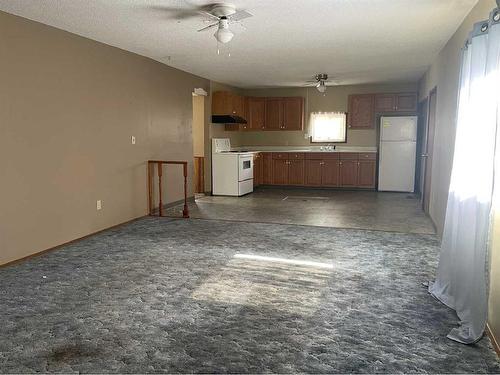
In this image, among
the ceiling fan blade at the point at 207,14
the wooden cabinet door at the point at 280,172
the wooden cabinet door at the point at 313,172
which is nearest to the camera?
the ceiling fan blade at the point at 207,14

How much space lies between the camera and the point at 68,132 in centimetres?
455

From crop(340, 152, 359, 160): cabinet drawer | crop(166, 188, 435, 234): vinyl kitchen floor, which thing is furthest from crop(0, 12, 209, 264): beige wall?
crop(340, 152, 359, 160): cabinet drawer

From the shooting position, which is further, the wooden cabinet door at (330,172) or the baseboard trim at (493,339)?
the wooden cabinet door at (330,172)

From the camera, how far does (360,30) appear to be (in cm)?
441

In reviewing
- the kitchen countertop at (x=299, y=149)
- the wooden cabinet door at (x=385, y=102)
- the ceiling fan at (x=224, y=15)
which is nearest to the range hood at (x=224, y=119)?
→ the kitchen countertop at (x=299, y=149)

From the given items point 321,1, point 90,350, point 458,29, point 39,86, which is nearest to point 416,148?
point 458,29

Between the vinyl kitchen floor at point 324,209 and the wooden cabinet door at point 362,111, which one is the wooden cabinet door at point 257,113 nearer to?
the vinyl kitchen floor at point 324,209

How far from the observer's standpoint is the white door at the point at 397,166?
28.7ft

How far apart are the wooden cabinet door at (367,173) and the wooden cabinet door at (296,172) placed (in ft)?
4.35

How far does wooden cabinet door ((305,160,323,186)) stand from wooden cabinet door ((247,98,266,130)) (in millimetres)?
1527

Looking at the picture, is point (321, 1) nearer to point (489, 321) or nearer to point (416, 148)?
point (489, 321)

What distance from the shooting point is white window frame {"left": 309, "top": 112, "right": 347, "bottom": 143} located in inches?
381

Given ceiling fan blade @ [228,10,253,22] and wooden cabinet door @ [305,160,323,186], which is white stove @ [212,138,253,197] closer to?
wooden cabinet door @ [305,160,323,186]

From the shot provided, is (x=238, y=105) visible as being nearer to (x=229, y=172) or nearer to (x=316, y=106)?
(x=229, y=172)
